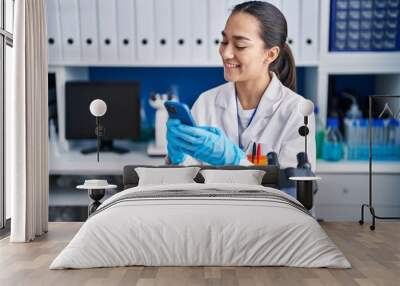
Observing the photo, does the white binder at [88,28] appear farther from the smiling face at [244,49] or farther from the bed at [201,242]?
the bed at [201,242]

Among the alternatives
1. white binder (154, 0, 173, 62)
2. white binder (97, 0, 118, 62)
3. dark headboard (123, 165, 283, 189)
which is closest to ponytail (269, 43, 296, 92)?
dark headboard (123, 165, 283, 189)

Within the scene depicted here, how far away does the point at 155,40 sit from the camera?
5.51 meters

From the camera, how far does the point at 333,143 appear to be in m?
5.54

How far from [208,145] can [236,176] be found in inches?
24.4

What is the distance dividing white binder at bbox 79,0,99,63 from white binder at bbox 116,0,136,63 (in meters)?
0.22

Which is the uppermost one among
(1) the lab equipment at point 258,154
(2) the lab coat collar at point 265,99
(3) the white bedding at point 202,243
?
(2) the lab coat collar at point 265,99

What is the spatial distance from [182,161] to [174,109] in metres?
0.51

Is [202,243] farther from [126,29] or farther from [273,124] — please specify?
[126,29]

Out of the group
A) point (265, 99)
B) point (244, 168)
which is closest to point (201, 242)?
point (244, 168)

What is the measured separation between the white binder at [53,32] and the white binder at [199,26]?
1.25 meters

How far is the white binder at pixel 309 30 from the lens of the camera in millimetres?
5465

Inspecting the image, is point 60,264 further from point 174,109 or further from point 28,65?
point 174,109

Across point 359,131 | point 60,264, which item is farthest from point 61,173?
point 359,131

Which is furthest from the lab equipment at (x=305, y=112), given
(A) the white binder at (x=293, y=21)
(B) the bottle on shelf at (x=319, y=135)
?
(A) the white binder at (x=293, y=21)
